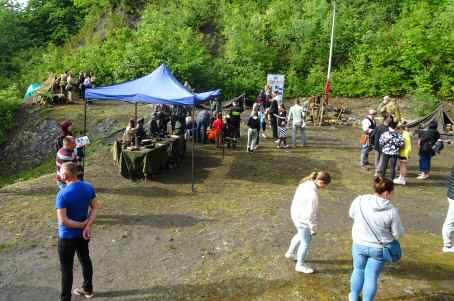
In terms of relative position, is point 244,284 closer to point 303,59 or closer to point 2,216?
point 2,216

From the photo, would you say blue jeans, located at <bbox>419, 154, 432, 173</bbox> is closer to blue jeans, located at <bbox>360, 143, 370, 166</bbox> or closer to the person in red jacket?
blue jeans, located at <bbox>360, 143, 370, 166</bbox>

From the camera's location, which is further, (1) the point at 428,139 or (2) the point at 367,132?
(2) the point at 367,132

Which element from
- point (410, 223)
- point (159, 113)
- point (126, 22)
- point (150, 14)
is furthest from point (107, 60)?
point (410, 223)

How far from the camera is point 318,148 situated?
1545cm

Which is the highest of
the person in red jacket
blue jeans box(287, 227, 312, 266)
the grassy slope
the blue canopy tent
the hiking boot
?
the blue canopy tent

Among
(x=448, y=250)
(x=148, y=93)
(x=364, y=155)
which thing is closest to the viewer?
(x=448, y=250)

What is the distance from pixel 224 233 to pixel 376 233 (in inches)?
142

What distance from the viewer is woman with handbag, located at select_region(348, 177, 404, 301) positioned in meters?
4.70

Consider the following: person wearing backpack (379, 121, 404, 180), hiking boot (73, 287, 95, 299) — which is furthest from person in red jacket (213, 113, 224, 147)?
hiking boot (73, 287, 95, 299)

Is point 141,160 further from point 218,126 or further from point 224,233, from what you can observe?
point 218,126

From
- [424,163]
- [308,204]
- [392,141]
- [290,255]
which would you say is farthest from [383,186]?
[424,163]

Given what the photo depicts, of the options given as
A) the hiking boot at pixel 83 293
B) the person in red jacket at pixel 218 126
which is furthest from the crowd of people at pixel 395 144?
the hiking boot at pixel 83 293

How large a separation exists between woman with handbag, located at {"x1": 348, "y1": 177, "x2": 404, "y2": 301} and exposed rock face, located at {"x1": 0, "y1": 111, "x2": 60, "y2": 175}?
14.8m

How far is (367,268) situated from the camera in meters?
4.84
